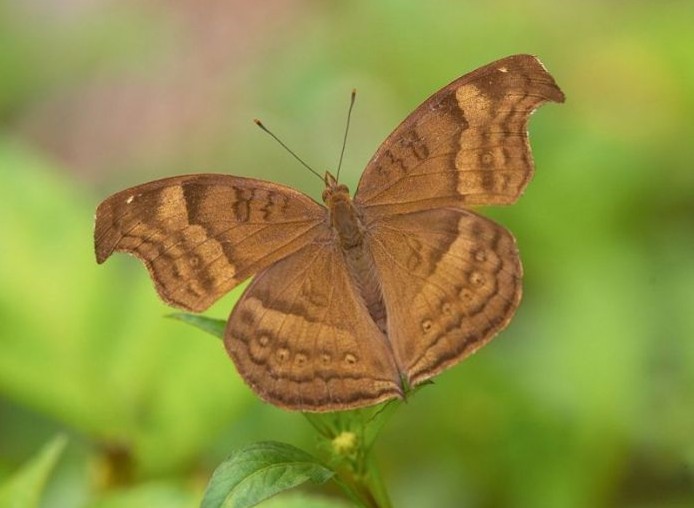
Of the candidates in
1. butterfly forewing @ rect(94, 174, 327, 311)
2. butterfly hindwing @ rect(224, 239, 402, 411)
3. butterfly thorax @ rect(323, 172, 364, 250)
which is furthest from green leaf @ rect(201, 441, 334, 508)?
butterfly thorax @ rect(323, 172, 364, 250)

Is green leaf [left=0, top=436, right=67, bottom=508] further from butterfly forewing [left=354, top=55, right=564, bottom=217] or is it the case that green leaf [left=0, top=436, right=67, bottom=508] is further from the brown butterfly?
butterfly forewing [left=354, top=55, right=564, bottom=217]

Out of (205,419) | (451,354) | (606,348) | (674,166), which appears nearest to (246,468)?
(451,354)

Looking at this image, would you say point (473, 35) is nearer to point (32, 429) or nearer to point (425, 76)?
point (425, 76)

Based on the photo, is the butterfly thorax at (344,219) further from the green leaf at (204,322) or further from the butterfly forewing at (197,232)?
the green leaf at (204,322)

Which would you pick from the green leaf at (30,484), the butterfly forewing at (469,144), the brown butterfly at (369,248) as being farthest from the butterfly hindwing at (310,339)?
the green leaf at (30,484)

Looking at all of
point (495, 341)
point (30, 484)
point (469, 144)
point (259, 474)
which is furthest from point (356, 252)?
point (495, 341)

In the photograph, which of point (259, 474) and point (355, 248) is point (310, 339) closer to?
point (355, 248)
